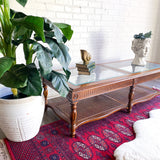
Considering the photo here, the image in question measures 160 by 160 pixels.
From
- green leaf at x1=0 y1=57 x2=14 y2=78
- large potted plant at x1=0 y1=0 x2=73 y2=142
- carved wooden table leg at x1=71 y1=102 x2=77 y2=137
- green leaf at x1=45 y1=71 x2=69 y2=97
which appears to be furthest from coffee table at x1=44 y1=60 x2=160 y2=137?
green leaf at x1=0 y1=57 x2=14 y2=78

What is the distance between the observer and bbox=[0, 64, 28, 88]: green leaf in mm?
954

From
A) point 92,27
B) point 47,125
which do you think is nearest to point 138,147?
point 47,125

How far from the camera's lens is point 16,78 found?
99 centimetres

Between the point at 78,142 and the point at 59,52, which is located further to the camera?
the point at 78,142

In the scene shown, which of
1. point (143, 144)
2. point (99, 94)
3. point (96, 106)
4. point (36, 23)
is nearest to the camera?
point (36, 23)

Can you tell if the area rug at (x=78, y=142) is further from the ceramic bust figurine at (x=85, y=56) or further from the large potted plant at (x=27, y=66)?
the ceramic bust figurine at (x=85, y=56)

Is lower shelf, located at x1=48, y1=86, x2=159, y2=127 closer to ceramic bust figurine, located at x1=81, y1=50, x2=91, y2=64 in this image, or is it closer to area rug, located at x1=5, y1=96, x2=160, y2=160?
area rug, located at x1=5, y1=96, x2=160, y2=160

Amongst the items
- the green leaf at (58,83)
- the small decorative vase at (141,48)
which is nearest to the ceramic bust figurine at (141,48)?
the small decorative vase at (141,48)

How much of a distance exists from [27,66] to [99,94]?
72cm

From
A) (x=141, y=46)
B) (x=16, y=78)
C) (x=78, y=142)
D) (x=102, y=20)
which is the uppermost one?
(x=102, y=20)

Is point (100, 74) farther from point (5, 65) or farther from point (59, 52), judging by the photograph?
point (5, 65)

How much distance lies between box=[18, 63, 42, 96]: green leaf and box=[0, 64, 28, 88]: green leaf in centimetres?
4

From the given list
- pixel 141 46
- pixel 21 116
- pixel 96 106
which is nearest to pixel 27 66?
pixel 21 116

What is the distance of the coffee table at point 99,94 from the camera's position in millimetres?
1363
